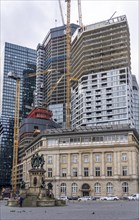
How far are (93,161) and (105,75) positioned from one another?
79.2m

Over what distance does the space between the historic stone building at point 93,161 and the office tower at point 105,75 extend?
58.0m

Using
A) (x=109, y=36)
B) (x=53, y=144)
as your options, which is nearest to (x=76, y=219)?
(x=53, y=144)

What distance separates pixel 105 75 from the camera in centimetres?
18338

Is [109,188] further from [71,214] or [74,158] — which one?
[71,214]

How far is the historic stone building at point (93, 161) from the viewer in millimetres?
107938

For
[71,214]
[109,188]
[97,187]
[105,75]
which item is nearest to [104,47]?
[105,75]

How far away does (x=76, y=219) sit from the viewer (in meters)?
30.2

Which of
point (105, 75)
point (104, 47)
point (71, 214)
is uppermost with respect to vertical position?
point (104, 47)

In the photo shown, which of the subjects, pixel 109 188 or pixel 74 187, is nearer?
pixel 109 188

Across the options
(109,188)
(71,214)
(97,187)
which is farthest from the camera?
(97,187)

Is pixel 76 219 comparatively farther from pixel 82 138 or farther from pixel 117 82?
pixel 117 82

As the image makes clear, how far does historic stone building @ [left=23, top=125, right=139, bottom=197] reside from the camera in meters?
108

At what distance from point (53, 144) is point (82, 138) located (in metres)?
9.61

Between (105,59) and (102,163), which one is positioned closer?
(102,163)
